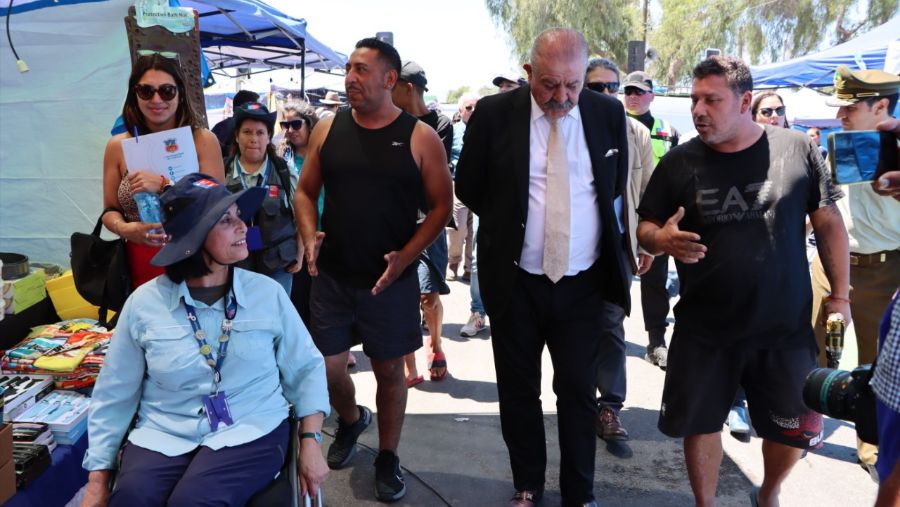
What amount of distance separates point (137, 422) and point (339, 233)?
126 centimetres

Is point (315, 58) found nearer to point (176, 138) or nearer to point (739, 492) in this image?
point (176, 138)

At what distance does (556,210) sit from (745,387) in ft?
3.58

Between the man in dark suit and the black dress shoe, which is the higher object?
the man in dark suit

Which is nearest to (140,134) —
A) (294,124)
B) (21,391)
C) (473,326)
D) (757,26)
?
(21,391)

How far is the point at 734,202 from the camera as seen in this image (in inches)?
108

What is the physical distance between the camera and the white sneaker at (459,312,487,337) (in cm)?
617

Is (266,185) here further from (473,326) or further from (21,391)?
(473,326)

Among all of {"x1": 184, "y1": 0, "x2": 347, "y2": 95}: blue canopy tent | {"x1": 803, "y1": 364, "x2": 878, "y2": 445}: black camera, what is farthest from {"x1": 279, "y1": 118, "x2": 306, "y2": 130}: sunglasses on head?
{"x1": 803, "y1": 364, "x2": 878, "y2": 445}: black camera

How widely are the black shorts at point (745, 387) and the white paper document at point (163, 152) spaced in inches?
91.1

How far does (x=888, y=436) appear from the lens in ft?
5.21

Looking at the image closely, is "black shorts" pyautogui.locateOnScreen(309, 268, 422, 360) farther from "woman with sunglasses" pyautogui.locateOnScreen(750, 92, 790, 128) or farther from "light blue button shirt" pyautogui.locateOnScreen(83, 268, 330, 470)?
"woman with sunglasses" pyautogui.locateOnScreen(750, 92, 790, 128)

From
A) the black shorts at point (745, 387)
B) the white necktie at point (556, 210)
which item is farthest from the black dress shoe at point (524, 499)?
the white necktie at point (556, 210)

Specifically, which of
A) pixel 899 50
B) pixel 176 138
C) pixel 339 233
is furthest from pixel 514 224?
pixel 899 50

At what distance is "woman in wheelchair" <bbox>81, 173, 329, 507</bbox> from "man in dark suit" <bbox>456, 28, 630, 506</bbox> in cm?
110
